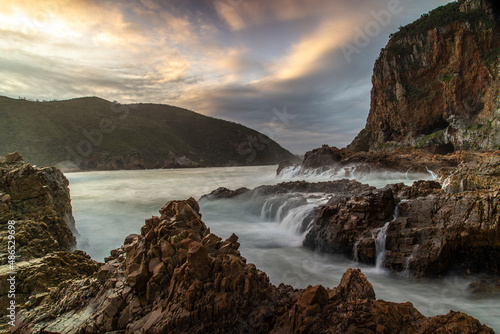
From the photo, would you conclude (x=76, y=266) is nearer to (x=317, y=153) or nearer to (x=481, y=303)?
(x=481, y=303)

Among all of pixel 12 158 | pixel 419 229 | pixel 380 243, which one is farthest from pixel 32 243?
pixel 419 229

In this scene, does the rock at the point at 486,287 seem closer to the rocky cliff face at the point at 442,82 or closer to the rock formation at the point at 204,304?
the rock formation at the point at 204,304

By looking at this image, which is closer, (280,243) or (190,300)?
(190,300)

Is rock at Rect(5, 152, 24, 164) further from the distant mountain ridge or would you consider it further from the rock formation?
the distant mountain ridge

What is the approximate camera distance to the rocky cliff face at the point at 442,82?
38.4 meters

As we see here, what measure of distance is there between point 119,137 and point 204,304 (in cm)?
9851

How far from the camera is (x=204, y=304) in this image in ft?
10.1

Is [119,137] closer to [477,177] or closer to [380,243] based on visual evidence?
[380,243]

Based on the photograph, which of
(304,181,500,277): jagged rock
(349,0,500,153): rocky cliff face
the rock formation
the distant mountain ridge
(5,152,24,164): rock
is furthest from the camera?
the distant mountain ridge

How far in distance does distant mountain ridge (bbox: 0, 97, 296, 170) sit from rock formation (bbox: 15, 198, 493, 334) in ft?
225

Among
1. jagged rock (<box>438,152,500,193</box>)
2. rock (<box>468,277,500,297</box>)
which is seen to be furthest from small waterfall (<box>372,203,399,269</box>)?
jagged rock (<box>438,152,500,193</box>)

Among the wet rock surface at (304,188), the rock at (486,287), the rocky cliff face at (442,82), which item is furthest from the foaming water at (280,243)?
the rocky cliff face at (442,82)

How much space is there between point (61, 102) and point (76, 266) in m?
111

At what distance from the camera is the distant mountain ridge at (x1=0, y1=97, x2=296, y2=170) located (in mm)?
63625
